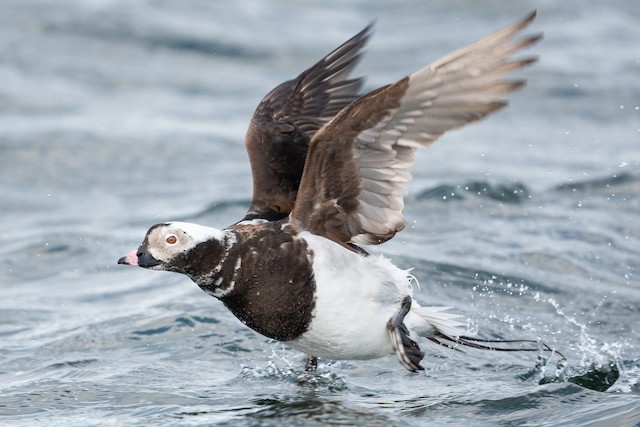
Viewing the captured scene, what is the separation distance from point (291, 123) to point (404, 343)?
152 centimetres

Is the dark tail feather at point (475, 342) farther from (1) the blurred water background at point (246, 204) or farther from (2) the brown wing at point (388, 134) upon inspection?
(2) the brown wing at point (388, 134)

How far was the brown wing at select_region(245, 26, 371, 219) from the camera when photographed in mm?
5602

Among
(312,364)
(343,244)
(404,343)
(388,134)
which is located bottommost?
(312,364)

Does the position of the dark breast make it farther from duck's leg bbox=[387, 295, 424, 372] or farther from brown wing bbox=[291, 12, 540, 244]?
duck's leg bbox=[387, 295, 424, 372]

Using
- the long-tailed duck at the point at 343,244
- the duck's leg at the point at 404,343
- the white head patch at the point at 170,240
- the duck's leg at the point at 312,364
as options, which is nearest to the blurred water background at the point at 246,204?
the duck's leg at the point at 312,364

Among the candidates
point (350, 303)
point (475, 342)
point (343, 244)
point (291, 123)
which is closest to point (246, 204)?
point (291, 123)

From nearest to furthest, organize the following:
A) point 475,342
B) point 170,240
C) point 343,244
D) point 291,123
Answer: point 170,240 < point 343,244 < point 475,342 < point 291,123

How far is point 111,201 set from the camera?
9.52m

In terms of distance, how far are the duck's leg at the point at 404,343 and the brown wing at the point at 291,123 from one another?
2.72 ft

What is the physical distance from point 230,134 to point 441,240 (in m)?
3.77

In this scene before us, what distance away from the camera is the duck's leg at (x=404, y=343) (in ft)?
15.8

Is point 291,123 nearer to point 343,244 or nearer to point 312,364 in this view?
point 343,244

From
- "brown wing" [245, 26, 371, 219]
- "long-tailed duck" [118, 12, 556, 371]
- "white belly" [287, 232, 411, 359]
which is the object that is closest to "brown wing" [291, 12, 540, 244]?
"long-tailed duck" [118, 12, 556, 371]

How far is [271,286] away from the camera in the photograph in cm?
478
